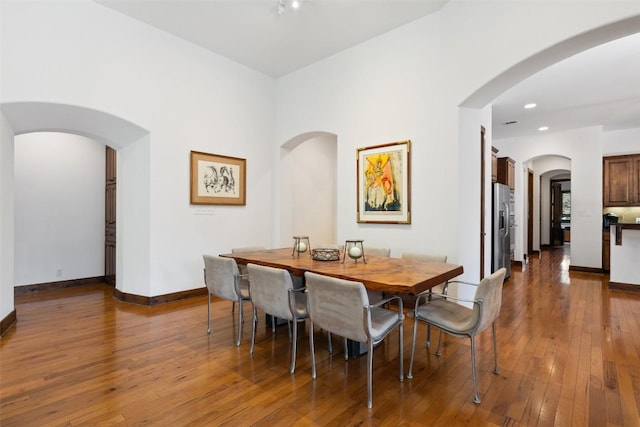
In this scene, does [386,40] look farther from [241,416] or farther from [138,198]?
[241,416]

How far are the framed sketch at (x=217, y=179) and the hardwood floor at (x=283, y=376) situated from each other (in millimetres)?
1709

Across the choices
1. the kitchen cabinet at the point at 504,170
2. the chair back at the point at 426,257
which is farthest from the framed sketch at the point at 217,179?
the kitchen cabinet at the point at 504,170

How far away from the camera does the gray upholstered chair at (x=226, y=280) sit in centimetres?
292

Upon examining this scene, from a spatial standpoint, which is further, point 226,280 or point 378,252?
point 378,252

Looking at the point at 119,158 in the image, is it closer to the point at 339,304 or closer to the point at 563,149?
the point at 339,304

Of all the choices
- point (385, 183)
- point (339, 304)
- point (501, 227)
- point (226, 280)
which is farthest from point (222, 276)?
point (501, 227)

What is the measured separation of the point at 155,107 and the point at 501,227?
5.92 m

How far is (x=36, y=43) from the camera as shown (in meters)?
3.25

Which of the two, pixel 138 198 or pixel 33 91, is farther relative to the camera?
pixel 138 198

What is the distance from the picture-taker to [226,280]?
2986 mm

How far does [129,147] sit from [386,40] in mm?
3741

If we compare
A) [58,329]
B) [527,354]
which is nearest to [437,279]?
[527,354]

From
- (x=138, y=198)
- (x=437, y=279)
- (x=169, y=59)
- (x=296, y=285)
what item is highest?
(x=169, y=59)

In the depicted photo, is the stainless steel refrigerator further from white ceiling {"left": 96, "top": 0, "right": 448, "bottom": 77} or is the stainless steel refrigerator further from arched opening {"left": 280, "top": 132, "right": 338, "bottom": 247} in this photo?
white ceiling {"left": 96, "top": 0, "right": 448, "bottom": 77}
